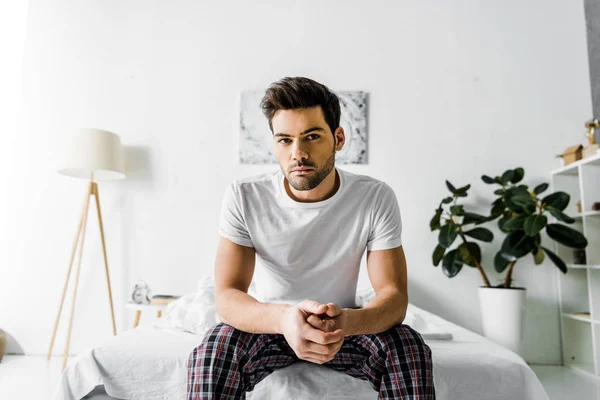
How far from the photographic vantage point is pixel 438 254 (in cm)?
272

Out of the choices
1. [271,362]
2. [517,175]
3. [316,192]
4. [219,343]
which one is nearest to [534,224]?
[517,175]

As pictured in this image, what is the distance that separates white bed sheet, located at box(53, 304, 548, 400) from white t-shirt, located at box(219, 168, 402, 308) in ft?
0.73

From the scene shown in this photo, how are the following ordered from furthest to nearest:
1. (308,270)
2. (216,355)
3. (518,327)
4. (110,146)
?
(110,146) < (518,327) < (308,270) < (216,355)

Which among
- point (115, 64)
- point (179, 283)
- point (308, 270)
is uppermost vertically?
point (115, 64)

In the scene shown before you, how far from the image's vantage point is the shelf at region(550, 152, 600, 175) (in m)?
2.50

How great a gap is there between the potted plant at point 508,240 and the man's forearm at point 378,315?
1.58 metres

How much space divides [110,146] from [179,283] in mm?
979

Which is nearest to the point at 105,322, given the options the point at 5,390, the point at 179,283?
the point at 179,283

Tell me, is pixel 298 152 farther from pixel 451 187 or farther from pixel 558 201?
pixel 558 201

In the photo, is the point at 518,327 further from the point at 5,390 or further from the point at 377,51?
the point at 5,390

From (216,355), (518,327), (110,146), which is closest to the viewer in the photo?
(216,355)

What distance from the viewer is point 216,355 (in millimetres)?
988

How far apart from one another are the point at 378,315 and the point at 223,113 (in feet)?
7.55

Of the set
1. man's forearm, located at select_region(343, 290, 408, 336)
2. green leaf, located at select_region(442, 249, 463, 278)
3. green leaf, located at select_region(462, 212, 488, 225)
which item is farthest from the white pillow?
green leaf, located at select_region(462, 212, 488, 225)
